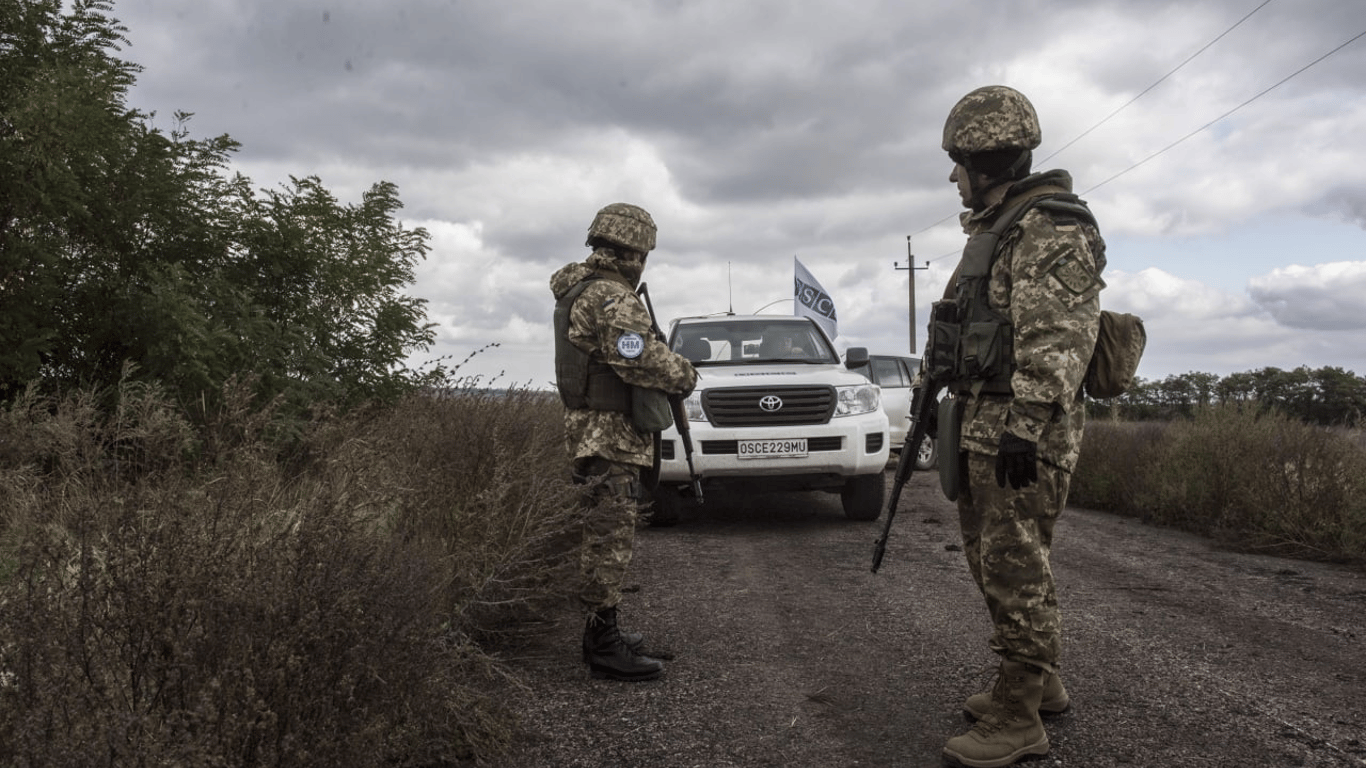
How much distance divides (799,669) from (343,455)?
2.54 metres

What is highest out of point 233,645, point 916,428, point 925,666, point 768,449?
point 916,428

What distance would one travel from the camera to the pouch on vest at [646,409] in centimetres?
409

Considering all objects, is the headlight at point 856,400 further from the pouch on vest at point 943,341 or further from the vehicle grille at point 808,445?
the pouch on vest at point 943,341

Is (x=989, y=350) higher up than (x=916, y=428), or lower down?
higher up

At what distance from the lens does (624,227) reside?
165 inches

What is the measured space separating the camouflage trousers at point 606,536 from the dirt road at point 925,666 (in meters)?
0.39

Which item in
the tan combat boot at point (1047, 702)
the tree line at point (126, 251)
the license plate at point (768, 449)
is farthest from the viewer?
the license plate at point (768, 449)

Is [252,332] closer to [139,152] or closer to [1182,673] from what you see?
[139,152]

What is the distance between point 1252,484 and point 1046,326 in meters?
5.99

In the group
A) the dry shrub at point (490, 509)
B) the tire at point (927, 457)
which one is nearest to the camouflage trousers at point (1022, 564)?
the dry shrub at point (490, 509)

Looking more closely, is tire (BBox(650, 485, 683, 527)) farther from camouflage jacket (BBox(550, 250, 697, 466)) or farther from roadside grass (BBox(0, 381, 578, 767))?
roadside grass (BBox(0, 381, 578, 767))

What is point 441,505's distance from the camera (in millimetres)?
4762

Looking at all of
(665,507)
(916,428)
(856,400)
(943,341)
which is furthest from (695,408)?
(943,341)

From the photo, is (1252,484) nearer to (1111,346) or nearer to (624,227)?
(1111,346)
